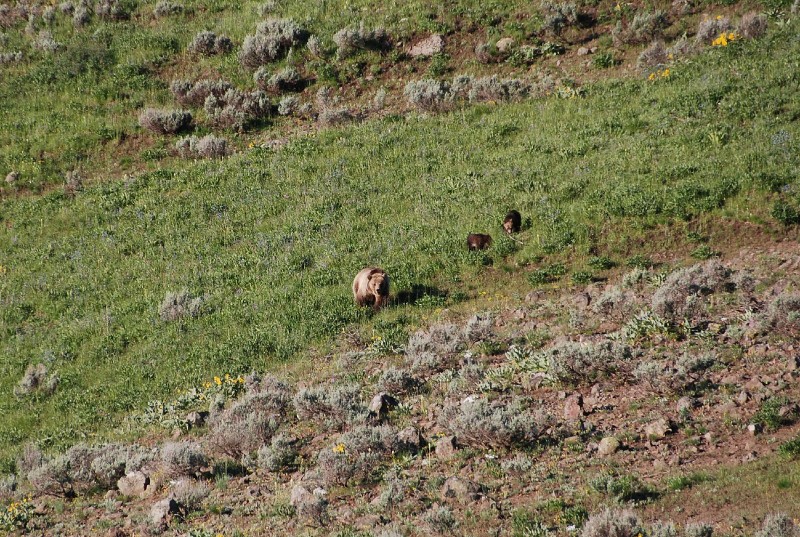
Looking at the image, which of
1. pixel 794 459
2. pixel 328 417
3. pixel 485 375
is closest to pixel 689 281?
pixel 485 375

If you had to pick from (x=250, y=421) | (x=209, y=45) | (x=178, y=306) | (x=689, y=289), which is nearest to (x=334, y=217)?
(x=178, y=306)

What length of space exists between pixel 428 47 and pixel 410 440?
18.9 meters

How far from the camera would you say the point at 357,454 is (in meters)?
11.1

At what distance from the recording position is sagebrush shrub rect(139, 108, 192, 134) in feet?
86.5

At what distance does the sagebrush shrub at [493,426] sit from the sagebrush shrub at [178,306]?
25.2 ft

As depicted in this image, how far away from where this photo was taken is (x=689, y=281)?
1439 centimetres

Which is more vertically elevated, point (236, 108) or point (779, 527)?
point (236, 108)

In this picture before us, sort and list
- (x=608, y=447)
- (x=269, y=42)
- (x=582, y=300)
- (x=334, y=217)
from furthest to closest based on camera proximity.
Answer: (x=269, y=42)
(x=334, y=217)
(x=582, y=300)
(x=608, y=447)

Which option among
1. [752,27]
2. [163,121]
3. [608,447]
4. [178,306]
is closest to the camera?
[608,447]

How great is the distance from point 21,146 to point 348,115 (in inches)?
391

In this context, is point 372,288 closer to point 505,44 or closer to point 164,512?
point 164,512

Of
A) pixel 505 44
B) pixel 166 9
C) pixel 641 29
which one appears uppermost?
pixel 166 9

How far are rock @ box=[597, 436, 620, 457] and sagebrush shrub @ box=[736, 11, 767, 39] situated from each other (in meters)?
17.4

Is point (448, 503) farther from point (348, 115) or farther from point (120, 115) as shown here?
point (120, 115)
